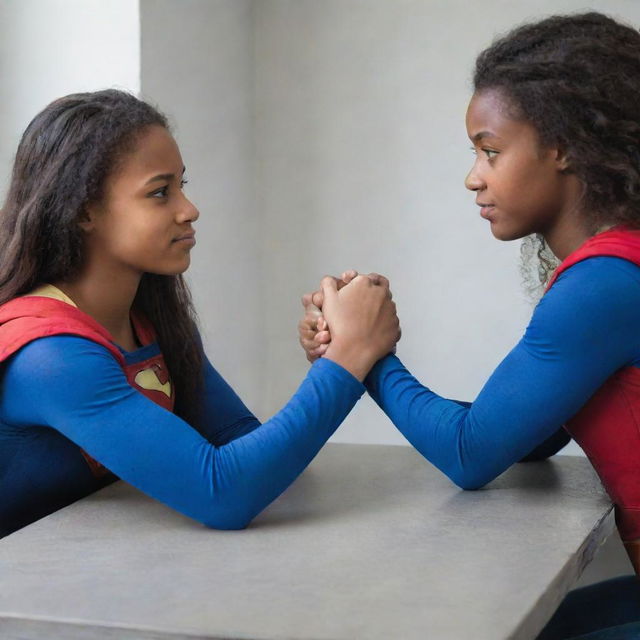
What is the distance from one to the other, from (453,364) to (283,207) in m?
0.69

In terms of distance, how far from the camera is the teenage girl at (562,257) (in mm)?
1509

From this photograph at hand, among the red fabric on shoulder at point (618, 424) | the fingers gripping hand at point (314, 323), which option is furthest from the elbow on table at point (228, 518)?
the red fabric on shoulder at point (618, 424)

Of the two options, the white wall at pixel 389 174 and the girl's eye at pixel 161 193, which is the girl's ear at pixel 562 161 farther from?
the white wall at pixel 389 174

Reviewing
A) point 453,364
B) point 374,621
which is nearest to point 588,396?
point 374,621

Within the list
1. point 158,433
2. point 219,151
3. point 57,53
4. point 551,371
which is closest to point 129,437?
point 158,433

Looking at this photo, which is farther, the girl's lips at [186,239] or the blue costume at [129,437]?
the girl's lips at [186,239]

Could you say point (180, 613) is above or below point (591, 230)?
below

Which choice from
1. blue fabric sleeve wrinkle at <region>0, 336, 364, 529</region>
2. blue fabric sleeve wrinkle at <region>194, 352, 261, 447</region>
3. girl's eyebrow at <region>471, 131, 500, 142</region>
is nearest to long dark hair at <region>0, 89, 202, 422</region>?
blue fabric sleeve wrinkle at <region>0, 336, 364, 529</region>

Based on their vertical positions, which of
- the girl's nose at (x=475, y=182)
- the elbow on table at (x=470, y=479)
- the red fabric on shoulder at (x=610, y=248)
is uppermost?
the girl's nose at (x=475, y=182)

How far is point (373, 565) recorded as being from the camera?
1.22 m

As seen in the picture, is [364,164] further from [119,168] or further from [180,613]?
[180,613]

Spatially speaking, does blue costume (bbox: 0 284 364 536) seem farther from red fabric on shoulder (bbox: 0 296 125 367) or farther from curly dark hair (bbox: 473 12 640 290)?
curly dark hair (bbox: 473 12 640 290)

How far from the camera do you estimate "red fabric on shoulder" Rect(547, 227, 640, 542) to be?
1.54 meters

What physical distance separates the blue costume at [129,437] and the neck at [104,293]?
4.8 inches
